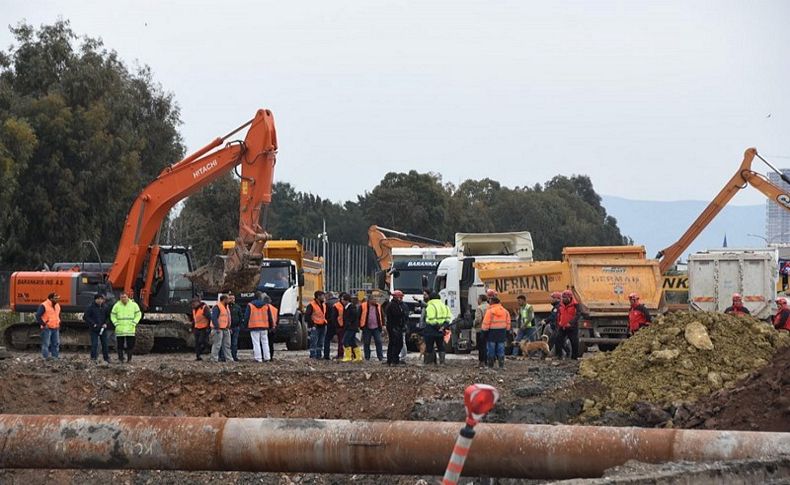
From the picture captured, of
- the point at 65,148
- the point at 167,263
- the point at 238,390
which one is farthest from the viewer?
the point at 65,148

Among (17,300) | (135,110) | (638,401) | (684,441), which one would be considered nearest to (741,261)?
(638,401)

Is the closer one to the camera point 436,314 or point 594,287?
point 436,314

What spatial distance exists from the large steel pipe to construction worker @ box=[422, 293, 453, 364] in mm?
12434

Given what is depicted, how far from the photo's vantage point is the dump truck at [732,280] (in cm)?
3161

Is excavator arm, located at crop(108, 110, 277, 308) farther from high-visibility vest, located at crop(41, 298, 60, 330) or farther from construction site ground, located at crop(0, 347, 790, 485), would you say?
construction site ground, located at crop(0, 347, 790, 485)

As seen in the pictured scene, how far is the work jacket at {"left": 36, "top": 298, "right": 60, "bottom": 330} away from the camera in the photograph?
24.4 m

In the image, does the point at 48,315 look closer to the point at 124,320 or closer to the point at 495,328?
the point at 124,320

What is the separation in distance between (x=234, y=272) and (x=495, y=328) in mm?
6076

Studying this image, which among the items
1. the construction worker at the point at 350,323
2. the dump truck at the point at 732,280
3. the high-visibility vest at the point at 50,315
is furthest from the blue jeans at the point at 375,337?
the dump truck at the point at 732,280

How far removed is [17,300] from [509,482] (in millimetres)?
18395

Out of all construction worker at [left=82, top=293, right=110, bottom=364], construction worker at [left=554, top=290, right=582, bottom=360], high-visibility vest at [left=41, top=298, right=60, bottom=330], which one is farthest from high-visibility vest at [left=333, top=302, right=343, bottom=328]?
high-visibility vest at [left=41, top=298, right=60, bottom=330]

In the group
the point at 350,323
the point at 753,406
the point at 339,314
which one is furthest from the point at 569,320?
the point at 753,406

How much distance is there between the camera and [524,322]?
26984mm

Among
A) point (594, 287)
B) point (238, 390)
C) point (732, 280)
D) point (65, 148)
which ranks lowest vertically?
point (238, 390)
